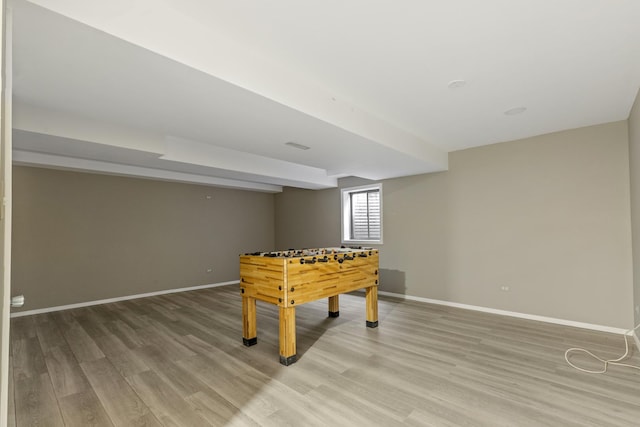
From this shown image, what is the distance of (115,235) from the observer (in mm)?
5676

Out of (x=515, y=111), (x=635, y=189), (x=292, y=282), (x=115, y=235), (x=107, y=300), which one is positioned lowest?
(x=107, y=300)

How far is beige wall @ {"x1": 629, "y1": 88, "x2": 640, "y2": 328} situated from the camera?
2980mm

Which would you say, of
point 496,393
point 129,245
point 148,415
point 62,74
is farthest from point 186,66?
point 129,245

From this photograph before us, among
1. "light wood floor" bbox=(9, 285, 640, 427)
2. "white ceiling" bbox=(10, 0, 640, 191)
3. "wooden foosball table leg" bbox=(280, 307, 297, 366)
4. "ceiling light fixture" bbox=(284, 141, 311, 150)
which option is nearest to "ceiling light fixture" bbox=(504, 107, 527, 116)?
"white ceiling" bbox=(10, 0, 640, 191)

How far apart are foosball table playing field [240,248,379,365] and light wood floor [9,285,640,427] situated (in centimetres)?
25

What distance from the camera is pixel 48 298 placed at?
493cm

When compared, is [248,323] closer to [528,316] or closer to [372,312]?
[372,312]

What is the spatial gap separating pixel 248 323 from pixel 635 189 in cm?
442

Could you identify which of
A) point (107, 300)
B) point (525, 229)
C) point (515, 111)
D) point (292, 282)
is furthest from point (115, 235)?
point (525, 229)

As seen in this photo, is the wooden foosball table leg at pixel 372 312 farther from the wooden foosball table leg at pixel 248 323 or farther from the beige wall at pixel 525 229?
the beige wall at pixel 525 229

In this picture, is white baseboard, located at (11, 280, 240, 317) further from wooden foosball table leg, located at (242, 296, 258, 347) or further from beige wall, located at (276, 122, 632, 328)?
beige wall, located at (276, 122, 632, 328)

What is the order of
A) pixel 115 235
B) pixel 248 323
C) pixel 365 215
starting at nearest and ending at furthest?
pixel 248 323 < pixel 115 235 < pixel 365 215

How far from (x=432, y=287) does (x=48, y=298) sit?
6365mm

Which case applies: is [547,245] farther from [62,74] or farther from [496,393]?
[62,74]
